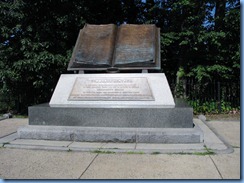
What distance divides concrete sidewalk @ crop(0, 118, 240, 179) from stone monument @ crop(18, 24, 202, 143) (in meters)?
0.21

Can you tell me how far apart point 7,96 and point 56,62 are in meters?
3.21

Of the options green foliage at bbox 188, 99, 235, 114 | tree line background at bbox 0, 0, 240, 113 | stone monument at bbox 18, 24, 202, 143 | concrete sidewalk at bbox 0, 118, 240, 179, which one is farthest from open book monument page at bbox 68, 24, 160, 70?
green foliage at bbox 188, 99, 235, 114

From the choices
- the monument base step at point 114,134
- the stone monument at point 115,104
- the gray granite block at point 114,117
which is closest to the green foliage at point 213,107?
the stone monument at point 115,104

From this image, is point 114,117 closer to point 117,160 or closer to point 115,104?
point 115,104

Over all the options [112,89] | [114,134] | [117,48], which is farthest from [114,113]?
[117,48]

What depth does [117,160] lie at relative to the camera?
449cm

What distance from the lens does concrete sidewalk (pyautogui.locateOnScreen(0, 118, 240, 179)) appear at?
3962mm

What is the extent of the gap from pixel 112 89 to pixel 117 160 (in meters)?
1.99

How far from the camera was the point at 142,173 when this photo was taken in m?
3.97

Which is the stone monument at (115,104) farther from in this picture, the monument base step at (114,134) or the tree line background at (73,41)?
the tree line background at (73,41)

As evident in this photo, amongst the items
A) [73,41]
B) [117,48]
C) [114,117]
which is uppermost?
[73,41]

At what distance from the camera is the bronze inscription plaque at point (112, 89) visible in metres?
5.94

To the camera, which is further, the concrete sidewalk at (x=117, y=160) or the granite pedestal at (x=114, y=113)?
the granite pedestal at (x=114, y=113)

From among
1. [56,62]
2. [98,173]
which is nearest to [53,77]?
[56,62]
